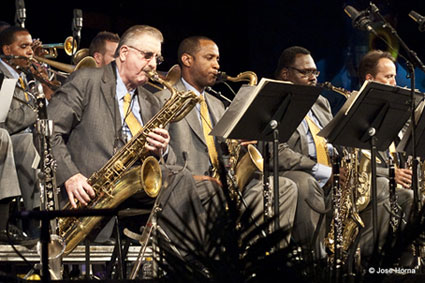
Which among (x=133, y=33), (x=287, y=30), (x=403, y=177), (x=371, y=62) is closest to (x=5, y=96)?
(x=133, y=33)

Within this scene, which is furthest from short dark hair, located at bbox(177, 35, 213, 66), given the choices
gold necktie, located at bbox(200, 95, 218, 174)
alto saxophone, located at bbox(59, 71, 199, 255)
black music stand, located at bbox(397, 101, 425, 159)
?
black music stand, located at bbox(397, 101, 425, 159)

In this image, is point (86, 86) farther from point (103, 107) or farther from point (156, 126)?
point (156, 126)

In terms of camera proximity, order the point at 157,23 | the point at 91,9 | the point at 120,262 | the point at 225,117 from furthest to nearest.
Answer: the point at 157,23 → the point at 91,9 → the point at 225,117 → the point at 120,262

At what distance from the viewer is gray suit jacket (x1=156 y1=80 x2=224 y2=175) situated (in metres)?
4.86

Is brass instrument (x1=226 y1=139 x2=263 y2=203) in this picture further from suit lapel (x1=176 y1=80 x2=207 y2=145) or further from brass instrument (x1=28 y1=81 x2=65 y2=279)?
brass instrument (x1=28 y1=81 x2=65 y2=279)

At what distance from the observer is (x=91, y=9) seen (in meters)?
6.89

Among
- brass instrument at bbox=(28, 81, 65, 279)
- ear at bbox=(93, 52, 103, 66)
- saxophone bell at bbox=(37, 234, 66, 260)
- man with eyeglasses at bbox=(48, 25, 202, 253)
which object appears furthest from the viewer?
ear at bbox=(93, 52, 103, 66)

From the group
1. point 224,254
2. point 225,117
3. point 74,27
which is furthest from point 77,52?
point 224,254

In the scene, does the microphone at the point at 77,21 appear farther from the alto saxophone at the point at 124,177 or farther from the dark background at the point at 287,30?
the dark background at the point at 287,30

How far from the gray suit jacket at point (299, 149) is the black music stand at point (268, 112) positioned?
→ 0.88 meters

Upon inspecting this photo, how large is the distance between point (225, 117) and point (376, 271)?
306 centimetres

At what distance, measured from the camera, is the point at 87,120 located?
14.4 ft

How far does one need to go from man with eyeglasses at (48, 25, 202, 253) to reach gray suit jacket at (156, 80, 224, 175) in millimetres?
221

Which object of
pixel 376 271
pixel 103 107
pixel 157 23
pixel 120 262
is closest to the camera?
pixel 376 271
